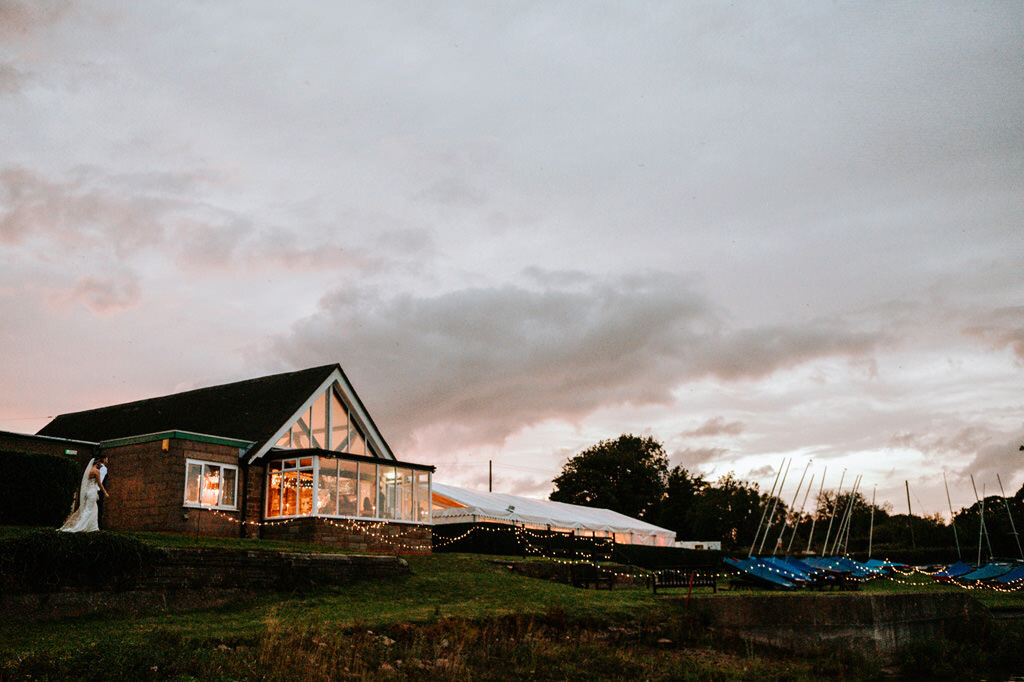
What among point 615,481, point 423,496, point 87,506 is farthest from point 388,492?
point 615,481

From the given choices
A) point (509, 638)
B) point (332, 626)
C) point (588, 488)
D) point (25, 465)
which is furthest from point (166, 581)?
point (588, 488)

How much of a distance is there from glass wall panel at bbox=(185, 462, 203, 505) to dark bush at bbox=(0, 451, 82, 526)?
9.84 ft

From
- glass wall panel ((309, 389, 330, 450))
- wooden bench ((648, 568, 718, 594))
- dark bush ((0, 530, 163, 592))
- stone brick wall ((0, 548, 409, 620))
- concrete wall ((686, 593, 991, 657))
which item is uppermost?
glass wall panel ((309, 389, 330, 450))

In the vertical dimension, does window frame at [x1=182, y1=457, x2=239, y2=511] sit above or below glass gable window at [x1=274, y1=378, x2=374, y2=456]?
below

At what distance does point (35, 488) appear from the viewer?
19.1 m

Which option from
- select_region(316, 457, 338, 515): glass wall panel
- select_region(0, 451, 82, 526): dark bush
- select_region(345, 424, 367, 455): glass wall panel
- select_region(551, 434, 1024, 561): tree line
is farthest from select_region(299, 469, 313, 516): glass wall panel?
select_region(551, 434, 1024, 561): tree line

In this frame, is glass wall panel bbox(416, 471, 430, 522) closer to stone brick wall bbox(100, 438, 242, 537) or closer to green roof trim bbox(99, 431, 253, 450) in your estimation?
green roof trim bbox(99, 431, 253, 450)

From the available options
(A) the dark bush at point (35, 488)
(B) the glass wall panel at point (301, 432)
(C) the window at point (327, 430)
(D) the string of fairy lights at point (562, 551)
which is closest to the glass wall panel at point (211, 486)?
(D) the string of fairy lights at point (562, 551)

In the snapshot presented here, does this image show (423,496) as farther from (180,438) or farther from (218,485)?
(180,438)

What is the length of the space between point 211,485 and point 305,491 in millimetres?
2557

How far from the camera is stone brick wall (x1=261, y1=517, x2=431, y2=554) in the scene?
76.4 feet

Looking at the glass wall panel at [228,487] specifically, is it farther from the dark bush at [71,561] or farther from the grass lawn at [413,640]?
the dark bush at [71,561]

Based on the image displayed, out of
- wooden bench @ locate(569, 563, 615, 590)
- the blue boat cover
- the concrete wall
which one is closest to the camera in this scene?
the concrete wall

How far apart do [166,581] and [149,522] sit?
9.90m
